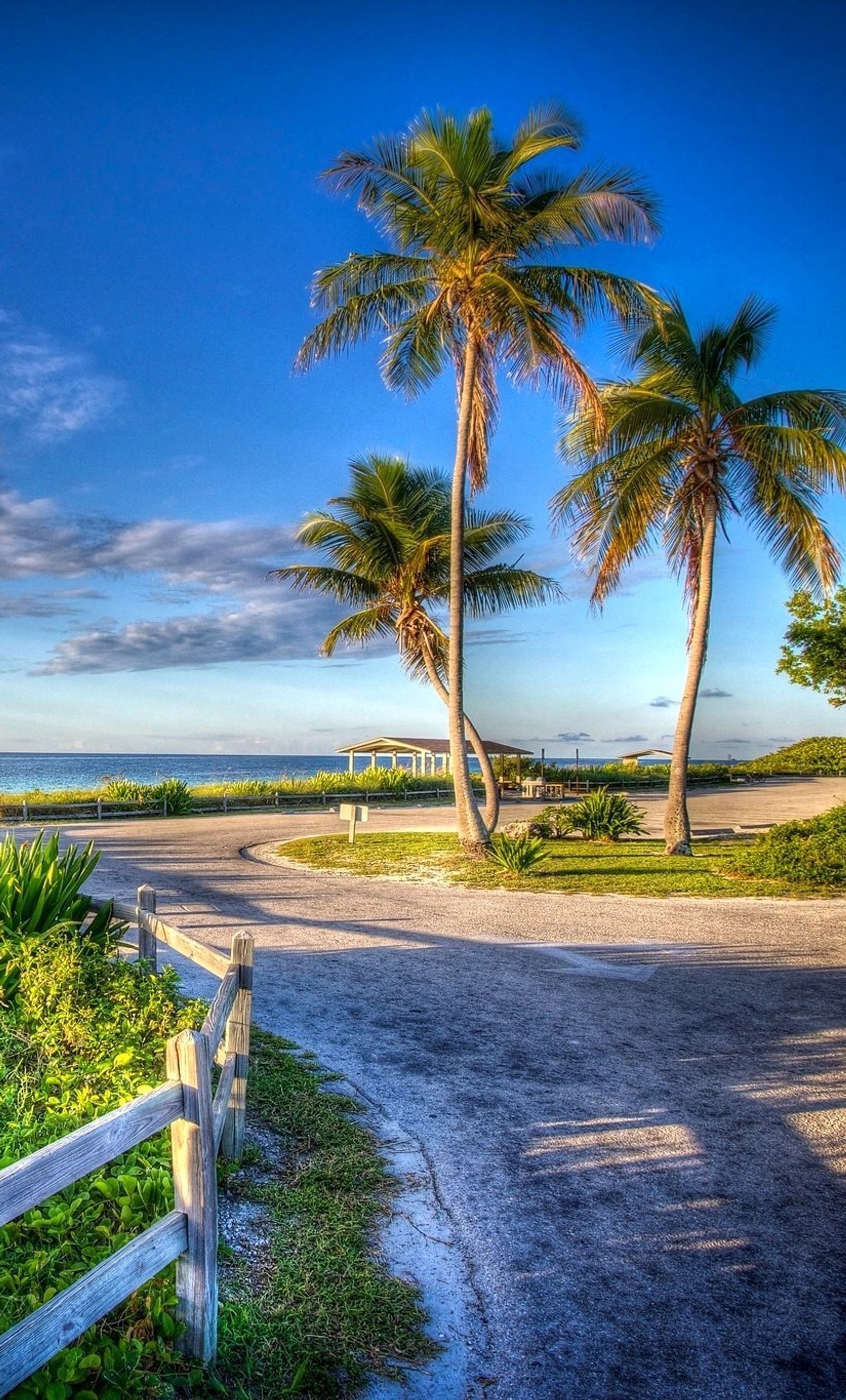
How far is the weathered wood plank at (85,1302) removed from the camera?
2.06 meters

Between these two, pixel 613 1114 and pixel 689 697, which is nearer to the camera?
pixel 613 1114

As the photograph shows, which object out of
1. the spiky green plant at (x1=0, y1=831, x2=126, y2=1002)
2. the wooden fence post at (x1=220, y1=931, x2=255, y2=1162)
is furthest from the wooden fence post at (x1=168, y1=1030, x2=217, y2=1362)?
the spiky green plant at (x1=0, y1=831, x2=126, y2=1002)

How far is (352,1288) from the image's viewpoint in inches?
123

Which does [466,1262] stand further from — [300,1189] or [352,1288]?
[300,1189]

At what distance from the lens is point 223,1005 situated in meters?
4.01

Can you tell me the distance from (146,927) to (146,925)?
0.06 ft

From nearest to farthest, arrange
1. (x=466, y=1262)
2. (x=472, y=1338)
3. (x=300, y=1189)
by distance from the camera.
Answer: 1. (x=472, y=1338)
2. (x=466, y=1262)
3. (x=300, y=1189)

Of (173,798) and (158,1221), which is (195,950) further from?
(173,798)

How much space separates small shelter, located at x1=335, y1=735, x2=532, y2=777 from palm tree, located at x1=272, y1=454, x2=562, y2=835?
64.1 feet

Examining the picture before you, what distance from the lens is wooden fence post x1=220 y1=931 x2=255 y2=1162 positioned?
409cm

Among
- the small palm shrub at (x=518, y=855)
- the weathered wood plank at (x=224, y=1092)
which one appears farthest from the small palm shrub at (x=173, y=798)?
the weathered wood plank at (x=224, y=1092)

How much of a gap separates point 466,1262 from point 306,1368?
84 centimetres

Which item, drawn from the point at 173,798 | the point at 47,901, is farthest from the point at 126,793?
the point at 47,901

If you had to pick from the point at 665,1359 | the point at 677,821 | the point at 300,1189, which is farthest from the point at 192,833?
the point at 665,1359
